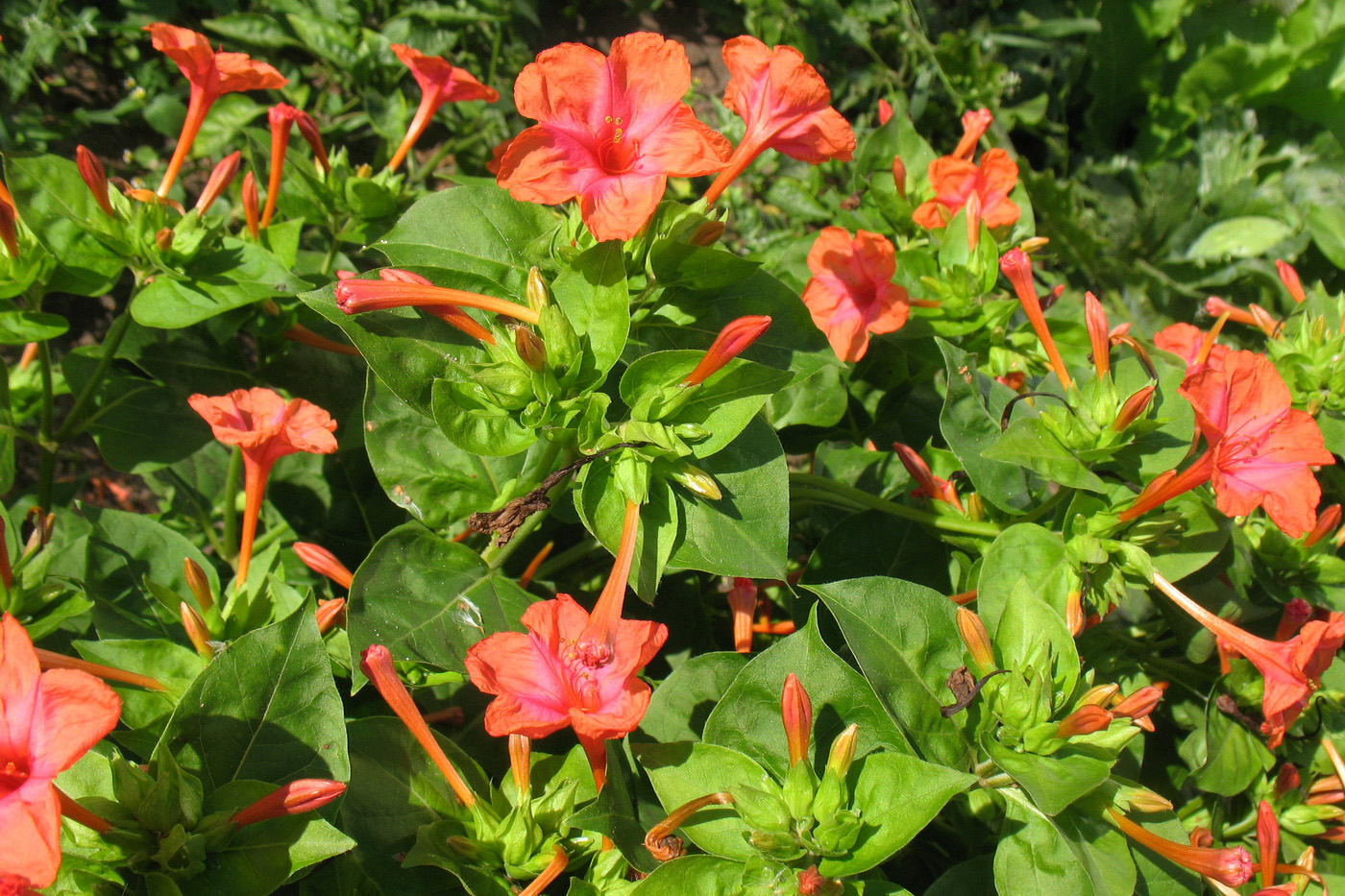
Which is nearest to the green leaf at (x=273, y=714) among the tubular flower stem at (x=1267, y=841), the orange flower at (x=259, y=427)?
the orange flower at (x=259, y=427)

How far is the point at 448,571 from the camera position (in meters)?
1.57

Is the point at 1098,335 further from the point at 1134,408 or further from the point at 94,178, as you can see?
the point at 94,178

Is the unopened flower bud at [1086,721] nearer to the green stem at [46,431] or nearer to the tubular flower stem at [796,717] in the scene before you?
the tubular flower stem at [796,717]

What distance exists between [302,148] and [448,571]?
1765 millimetres

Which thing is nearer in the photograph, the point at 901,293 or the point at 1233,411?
the point at 1233,411

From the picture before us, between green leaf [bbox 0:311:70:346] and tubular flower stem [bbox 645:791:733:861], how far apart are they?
4.75ft

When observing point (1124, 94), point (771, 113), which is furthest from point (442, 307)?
point (1124, 94)

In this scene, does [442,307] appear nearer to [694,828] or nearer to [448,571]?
[448,571]

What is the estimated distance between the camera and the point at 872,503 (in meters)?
1.80

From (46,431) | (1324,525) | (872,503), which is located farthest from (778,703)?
(46,431)

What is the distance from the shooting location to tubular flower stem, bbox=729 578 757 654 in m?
1.77

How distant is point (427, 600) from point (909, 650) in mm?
816

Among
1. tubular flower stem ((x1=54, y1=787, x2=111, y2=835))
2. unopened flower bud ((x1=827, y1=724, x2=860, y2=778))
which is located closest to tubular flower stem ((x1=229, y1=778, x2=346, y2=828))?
tubular flower stem ((x1=54, y1=787, x2=111, y2=835))

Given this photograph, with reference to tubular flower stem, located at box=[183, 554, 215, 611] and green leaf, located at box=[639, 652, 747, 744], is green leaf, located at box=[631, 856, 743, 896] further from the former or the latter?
tubular flower stem, located at box=[183, 554, 215, 611]
